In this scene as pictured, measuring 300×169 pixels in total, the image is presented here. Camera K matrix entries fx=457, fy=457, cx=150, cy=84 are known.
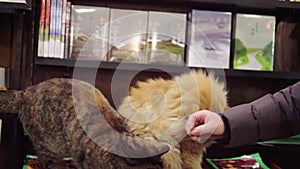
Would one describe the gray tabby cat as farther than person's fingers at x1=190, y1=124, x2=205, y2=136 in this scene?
Yes

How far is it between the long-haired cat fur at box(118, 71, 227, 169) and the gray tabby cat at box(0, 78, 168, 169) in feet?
0.15

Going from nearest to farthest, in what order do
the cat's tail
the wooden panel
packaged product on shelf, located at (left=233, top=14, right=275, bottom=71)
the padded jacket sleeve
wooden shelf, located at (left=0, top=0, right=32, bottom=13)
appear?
the padded jacket sleeve → wooden shelf, located at (left=0, top=0, right=32, bottom=13) → the cat's tail → the wooden panel → packaged product on shelf, located at (left=233, top=14, right=275, bottom=71)

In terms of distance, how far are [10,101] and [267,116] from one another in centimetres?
107

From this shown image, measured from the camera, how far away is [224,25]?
2113 mm

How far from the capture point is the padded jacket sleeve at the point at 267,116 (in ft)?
4.64

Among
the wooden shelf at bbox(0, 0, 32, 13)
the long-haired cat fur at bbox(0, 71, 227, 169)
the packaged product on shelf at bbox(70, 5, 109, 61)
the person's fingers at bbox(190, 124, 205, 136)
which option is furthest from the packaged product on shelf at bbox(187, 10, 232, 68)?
the wooden shelf at bbox(0, 0, 32, 13)

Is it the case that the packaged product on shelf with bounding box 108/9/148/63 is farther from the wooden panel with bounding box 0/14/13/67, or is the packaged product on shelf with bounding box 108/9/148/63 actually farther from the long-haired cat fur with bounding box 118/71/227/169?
the wooden panel with bounding box 0/14/13/67

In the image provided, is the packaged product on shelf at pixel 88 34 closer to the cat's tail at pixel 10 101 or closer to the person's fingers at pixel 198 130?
the cat's tail at pixel 10 101

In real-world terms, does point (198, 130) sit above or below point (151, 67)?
below

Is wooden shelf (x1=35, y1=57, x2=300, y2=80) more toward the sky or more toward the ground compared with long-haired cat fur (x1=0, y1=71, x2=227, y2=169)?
more toward the sky

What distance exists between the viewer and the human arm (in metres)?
1.41

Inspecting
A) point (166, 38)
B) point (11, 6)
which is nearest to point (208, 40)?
point (166, 38)

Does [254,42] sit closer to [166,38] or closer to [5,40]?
[166,38]

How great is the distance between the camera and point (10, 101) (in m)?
1.92
